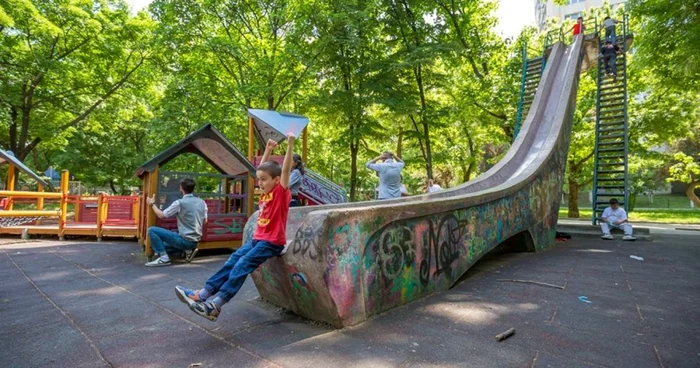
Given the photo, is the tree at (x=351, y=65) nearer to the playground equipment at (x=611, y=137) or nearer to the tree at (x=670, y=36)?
the playground equipment at (x=611, y=137)

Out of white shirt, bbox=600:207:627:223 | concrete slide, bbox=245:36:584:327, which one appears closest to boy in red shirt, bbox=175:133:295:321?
concrete slide, bbox=245:36:584:327

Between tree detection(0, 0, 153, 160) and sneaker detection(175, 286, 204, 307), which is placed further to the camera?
tree detection(0, 0, 153, 160)

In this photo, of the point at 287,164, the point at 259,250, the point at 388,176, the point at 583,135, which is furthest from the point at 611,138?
the point at 259,250

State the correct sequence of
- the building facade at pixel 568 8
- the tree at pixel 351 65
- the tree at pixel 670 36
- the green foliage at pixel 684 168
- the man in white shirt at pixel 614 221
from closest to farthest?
the man in white shirt at pixel 614 221
the tree at pixel 670 36
the tree at pixel 351 65
the green foliage at pixel 684 168
the building facade at pixel 568 8

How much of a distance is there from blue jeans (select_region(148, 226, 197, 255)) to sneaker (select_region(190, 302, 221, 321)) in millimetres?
3778

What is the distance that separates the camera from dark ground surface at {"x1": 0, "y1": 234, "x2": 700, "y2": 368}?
8.42ft

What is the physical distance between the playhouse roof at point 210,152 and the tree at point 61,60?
37.2ft

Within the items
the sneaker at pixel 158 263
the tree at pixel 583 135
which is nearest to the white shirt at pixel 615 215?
the tree at pixel 583 135

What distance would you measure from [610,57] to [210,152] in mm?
14115

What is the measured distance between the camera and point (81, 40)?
1581cm

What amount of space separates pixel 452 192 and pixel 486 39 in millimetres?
14850

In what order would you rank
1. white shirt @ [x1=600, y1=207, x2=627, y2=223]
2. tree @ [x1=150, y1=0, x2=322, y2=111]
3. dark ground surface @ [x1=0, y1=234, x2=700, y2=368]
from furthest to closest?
tree @ [x1=150, y1=0, x2=322, y2=111], white shirt @ [x1=600, y1=207, x2=627, y2=223], dark ground surface @ [x1=0, y1=234, x2=700, y2=368]

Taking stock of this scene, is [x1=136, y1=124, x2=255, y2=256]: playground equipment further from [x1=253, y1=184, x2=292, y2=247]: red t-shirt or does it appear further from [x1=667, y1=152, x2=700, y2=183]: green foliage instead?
[x1=667, y1=152, x2=700, y2=183]: green foliage

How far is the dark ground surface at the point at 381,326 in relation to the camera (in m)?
2.57
